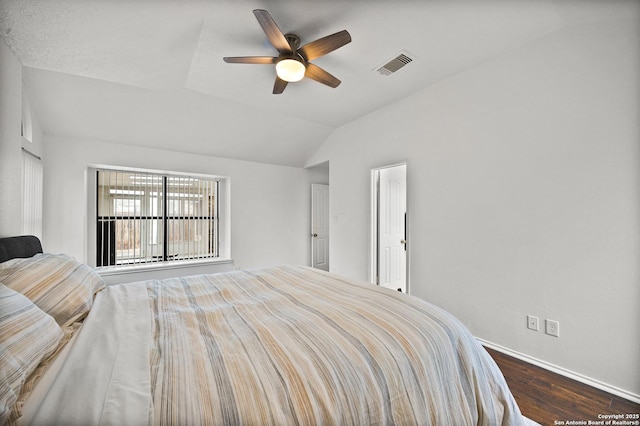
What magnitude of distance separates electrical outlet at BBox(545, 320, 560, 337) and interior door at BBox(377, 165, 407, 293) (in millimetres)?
1681

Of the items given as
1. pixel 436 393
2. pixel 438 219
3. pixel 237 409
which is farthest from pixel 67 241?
pixel 438 219

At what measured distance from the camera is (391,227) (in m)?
3.85

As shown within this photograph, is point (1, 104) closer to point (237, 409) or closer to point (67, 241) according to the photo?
point (67, 241)

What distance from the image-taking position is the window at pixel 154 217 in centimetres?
352

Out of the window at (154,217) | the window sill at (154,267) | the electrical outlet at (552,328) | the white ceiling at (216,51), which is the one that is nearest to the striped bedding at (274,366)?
the electrical outlet at (552,328)

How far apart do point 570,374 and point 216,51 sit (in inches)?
156

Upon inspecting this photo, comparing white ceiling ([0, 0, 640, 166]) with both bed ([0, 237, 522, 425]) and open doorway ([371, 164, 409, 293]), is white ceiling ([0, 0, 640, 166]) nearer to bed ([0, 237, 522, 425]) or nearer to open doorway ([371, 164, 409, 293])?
open doorway ([371, 164, 409, 293])

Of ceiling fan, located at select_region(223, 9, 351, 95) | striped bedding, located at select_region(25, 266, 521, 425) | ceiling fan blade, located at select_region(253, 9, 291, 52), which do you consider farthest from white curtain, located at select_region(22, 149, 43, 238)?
ceiling fan blade, located at select_region(253, 9, 291, 52)

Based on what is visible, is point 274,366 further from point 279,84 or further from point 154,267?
point 154,267

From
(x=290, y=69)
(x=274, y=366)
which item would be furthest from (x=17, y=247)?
(x=290, y=69)

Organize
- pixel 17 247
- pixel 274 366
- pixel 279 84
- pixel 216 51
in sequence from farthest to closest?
1. pixel 279 84
2. pixel 216 51
3. pixel 17 247
4. pixel 274 366

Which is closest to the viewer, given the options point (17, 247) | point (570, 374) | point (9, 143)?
point (17, 247)

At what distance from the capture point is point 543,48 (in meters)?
2.05

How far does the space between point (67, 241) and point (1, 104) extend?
2036 mm
